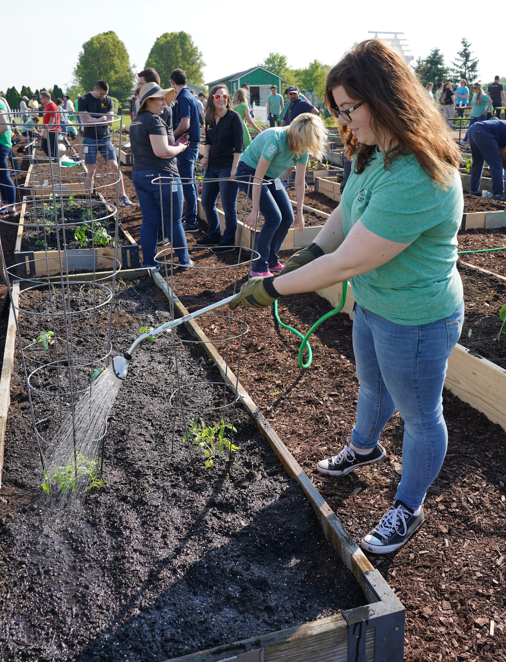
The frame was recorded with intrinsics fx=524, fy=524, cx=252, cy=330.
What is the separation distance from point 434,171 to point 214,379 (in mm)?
2007

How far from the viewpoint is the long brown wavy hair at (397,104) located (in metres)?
1.44

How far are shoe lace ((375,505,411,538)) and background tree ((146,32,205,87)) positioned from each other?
9055cm

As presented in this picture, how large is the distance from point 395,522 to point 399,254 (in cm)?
104

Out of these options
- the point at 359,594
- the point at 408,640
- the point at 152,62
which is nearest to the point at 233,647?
the point at 359,594

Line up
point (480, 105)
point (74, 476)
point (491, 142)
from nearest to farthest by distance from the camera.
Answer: point (74, 476)
point (491, 142)
point (480, 105)

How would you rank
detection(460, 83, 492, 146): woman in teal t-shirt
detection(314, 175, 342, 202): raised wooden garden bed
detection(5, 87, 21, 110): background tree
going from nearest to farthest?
detection(314, 175, 342, 202): raised wooden garden bed < detection(460, 83, 492, 146): woman in teal t-shirt < detection(5, 87, 21, 110): background tree

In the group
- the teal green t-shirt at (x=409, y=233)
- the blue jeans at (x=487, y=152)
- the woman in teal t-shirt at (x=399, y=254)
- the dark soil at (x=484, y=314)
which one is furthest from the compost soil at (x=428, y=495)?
the blue jeans at (x=487, y=152)

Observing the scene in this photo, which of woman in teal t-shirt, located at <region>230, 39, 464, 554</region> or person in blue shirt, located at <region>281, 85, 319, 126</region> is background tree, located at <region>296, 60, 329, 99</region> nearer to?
person in blue shirt, located at <region>281, 85, 319, 126</region>

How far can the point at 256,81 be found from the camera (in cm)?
4791

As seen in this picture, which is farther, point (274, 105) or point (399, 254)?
point (274, 105)

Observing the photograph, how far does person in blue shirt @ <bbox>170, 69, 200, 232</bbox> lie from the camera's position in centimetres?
595

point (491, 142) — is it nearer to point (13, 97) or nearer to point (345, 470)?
point (345, 470)

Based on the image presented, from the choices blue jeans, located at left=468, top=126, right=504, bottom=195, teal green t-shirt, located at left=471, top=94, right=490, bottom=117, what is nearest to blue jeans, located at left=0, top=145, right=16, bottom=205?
blue jeans, located at left=468, top=126, right=504, bottom=195

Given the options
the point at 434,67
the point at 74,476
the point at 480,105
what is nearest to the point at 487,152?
the point at 74,476
